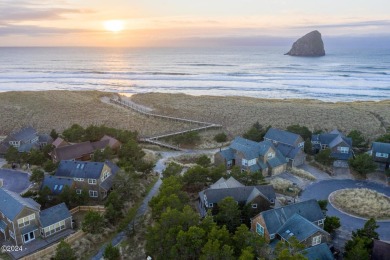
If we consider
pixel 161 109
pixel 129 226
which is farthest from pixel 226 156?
pixel 161 109

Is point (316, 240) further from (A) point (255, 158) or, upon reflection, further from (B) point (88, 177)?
(B) point (88, 177)

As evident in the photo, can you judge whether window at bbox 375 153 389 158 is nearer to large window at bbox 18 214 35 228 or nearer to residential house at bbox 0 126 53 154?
large window at bbox 18 214 35 228

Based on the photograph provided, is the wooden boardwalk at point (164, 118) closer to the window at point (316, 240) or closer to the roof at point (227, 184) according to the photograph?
the roof at point (227, 184)

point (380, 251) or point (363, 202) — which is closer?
point (380, 251)

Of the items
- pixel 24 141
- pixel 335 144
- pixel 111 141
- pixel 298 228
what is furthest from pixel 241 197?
pixel 24 141

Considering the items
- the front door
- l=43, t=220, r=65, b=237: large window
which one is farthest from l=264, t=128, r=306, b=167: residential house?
the front door

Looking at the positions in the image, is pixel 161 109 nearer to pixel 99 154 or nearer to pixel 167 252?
pixel 99 154

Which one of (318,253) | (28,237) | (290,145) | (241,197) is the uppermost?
(290,145)
